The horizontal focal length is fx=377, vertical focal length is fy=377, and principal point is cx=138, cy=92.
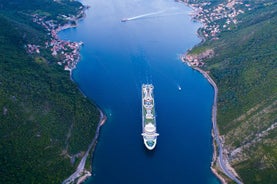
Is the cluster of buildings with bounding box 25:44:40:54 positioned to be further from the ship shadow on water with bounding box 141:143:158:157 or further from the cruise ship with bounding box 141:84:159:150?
the ship shadow on water with bounding box 141:143:158:157

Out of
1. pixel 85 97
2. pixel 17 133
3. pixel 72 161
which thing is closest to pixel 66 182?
pixel 72 161

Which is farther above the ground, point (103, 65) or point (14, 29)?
point (14, 29)

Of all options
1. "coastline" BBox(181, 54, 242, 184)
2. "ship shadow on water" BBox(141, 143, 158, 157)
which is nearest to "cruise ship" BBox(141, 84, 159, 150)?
"ship shadow on water" BBox(141, 143, 158, 157)

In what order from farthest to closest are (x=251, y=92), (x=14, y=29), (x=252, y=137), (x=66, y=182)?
(x=14, y=29) → (x=251, y=92) → (x=252, y=137) → (x=66, y=182)

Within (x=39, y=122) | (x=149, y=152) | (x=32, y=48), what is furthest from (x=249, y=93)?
(x=32, y=48)

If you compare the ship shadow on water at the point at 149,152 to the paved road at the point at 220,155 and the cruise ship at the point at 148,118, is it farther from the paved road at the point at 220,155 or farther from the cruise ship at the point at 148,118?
the paved road at the point at 220,155

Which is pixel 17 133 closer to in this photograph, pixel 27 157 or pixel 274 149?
pixel 27 157
